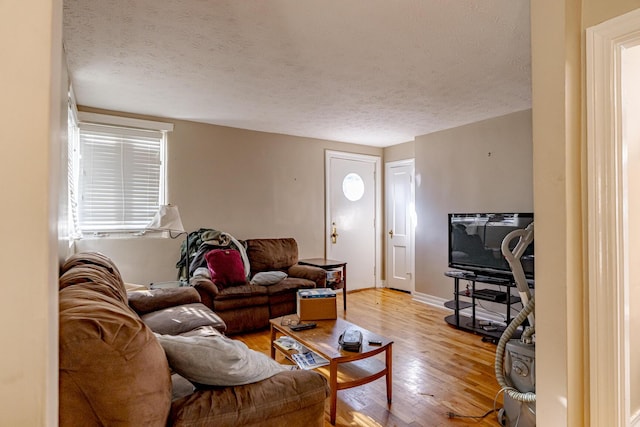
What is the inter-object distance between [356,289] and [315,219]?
1.38m

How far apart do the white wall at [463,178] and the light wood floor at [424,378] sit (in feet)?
2.88

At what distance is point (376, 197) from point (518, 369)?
13.1 ft

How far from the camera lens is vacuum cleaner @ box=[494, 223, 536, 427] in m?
1.93

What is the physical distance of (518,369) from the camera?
204 centimetres

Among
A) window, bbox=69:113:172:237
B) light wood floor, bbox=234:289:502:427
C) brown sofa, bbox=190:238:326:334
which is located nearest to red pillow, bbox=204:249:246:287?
brown sofa, bbox=190:238:326:334

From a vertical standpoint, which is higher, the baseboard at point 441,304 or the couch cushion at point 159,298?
the couch cushion at point 159,298

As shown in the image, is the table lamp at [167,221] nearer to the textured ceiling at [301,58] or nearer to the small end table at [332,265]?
the textured ceiling at [301,58]

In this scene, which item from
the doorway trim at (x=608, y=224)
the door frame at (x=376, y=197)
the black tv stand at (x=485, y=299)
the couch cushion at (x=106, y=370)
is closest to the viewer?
the couch cushion at (x=106, y=370)

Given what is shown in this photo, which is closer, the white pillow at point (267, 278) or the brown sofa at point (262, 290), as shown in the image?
the brown sofa at point (262, 290)

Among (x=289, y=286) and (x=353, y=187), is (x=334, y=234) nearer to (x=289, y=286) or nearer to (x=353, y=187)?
(x=353, y=187)

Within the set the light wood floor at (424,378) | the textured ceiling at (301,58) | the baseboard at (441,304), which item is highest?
the textured ceiling at (301,58)

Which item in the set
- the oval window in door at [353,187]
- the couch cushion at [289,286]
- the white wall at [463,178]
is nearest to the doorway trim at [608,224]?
the white wall at [463,178]

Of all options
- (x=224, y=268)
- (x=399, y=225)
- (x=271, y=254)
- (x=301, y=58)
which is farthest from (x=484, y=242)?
(x=224, y=268)

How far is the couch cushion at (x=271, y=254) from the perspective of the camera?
4309 mm
